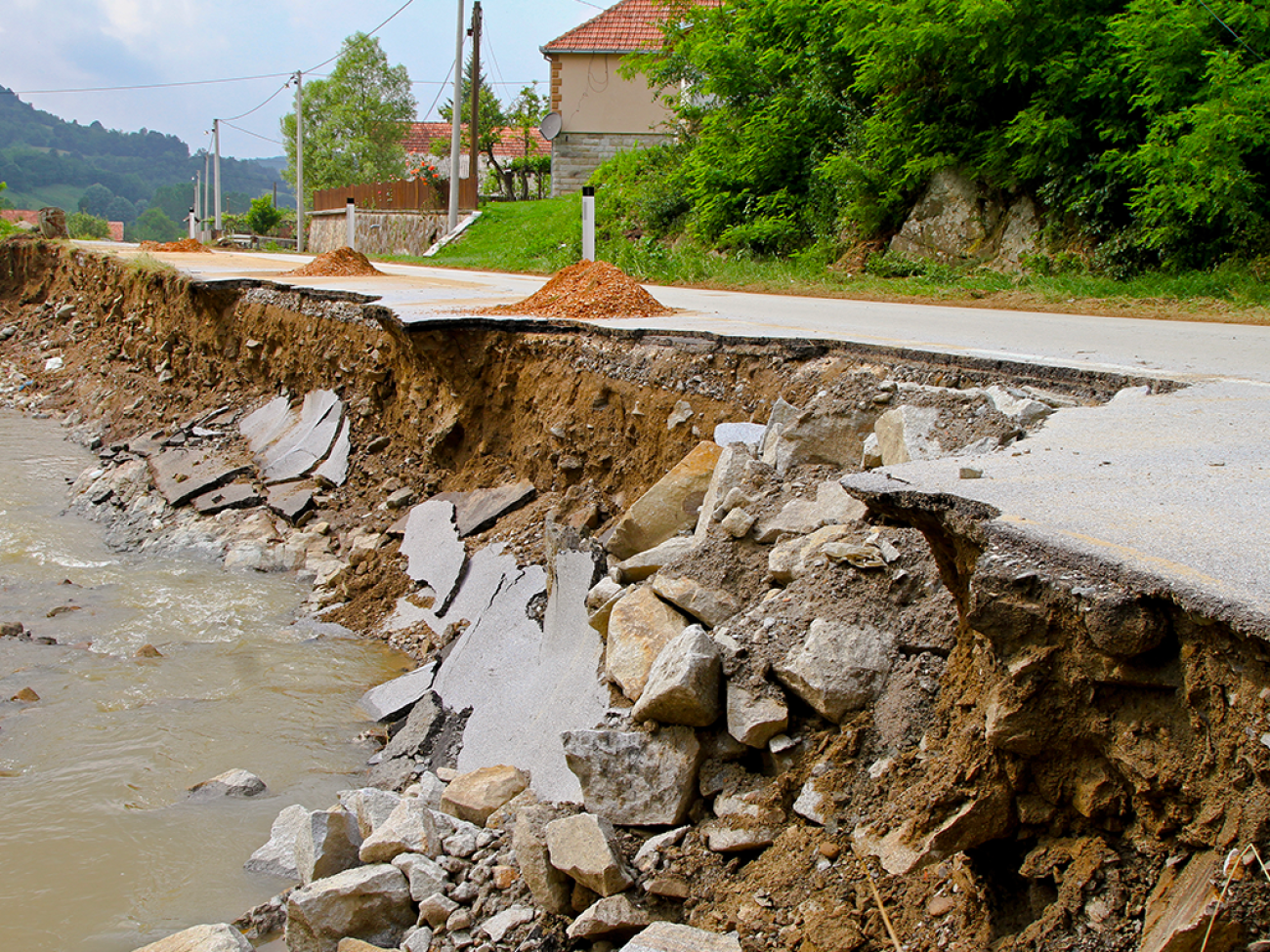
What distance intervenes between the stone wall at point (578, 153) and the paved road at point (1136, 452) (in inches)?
1056

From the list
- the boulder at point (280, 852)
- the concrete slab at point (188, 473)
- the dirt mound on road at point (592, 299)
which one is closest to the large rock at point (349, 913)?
the boulder at point (280, 852)

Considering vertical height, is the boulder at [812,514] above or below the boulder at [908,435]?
below

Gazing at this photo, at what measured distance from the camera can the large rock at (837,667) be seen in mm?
2762

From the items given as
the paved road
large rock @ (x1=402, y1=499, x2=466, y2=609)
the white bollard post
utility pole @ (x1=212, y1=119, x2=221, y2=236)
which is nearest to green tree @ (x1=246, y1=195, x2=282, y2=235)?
utility pole @ (x1=212, y1=119, x2=221, y2=236)

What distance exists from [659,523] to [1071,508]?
2.22m

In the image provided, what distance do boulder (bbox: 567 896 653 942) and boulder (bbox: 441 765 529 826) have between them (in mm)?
849

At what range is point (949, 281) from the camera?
11.9 metres

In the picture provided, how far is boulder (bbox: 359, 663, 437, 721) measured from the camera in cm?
489

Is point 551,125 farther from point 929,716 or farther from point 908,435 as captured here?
point 929,716

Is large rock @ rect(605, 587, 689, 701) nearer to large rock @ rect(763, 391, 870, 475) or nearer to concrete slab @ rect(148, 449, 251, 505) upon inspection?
large rock @ rect(763, 391, 870, 475)

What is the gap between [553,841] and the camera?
2.78 metres

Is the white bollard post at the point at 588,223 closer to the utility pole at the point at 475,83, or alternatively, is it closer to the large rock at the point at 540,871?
the large rock at the point at 540,871

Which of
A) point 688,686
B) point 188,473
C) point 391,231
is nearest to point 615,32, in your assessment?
point 391,231

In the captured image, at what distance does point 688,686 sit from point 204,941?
1655mm
